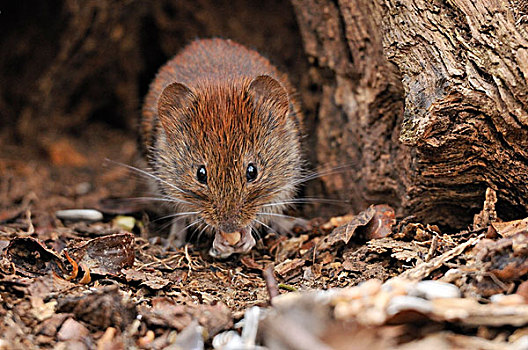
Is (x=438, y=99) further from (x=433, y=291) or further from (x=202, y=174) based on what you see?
(x=202, y=174)

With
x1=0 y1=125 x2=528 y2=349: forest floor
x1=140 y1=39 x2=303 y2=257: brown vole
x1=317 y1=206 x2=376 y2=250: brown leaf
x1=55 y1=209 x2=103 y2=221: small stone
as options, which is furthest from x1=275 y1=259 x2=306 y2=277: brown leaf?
x1=55 y1=209 x2=103 y2=221: small stone

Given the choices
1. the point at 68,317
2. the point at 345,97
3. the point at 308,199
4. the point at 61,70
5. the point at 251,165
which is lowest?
the point at 68,317

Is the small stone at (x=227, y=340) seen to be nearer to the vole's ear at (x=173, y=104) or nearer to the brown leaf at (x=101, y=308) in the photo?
the brown leaf at (x=101, y=308)

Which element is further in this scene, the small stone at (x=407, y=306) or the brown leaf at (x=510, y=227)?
the brown leaf at (x=510, y=227)

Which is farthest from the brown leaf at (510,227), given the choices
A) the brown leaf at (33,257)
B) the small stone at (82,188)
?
the small stone at (82,188)

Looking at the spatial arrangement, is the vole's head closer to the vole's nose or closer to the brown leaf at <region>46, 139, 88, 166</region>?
the vole's nose

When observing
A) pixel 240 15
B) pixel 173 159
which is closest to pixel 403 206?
pixel 173 159

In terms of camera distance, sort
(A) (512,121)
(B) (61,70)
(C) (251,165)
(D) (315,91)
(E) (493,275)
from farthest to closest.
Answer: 1. (B) (61,70)
2. (D) (315,91)
3. (C) (251,165)
4. (A) (512,121)
5. (E) (493,275)

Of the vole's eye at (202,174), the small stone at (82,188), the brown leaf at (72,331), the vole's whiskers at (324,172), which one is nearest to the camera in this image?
the brown leaf at (72,331)

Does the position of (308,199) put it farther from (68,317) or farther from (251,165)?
(68,317)
